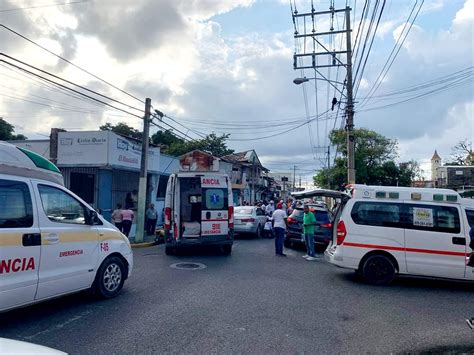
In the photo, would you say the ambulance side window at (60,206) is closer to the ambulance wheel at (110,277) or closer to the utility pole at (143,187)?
the ambulance wheel at (110,277)

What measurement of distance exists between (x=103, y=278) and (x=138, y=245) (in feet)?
26.8

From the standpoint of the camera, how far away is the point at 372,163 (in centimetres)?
4431

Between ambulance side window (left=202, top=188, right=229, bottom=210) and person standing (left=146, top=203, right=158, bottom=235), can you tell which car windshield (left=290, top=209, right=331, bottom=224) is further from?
person standing (left=146, top=203, right=158, bottom=235)

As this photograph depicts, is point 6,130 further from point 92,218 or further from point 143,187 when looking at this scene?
point 92,218

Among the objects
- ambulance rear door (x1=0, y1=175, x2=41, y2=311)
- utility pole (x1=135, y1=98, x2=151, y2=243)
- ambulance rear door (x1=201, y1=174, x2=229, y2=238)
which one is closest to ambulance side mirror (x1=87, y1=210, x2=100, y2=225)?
ambulance rear door (x1=0, y1=175, x2=41, y2=311)

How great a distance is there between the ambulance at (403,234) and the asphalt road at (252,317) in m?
0.42

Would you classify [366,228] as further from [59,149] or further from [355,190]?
[59,149]

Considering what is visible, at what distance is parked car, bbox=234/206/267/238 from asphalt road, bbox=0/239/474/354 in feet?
28.0

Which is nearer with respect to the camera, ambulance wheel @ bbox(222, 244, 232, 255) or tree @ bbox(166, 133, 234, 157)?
ambulance wheel @ bbox(222, 244, 232, 255)

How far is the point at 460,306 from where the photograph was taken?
22.3 ft

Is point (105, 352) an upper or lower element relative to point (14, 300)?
lower

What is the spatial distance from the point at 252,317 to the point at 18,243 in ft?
11.0

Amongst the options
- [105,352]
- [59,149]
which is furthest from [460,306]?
[59,149]

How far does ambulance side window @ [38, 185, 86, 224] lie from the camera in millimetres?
5580
